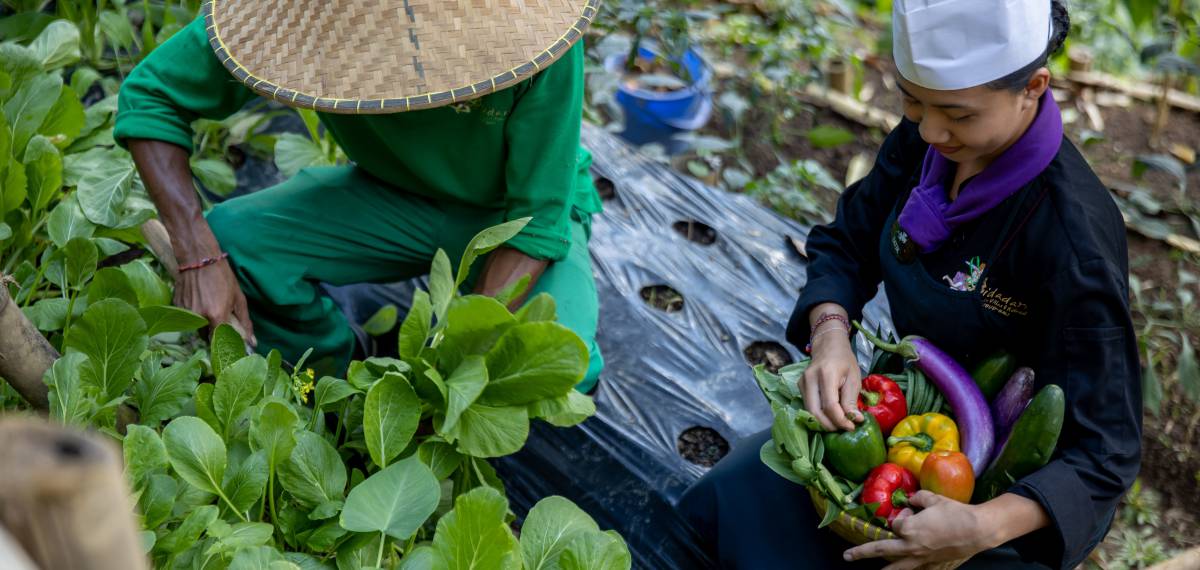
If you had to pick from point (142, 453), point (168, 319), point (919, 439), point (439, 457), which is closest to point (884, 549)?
point (919, 439)

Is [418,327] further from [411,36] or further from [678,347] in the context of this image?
[678,347]

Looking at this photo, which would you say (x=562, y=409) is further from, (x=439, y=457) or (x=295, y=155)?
(x=295, y=155)

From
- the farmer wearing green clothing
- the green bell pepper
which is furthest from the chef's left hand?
the farmer wearing green clothing

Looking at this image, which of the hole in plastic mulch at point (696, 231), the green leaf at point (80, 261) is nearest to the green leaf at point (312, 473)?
the green leaf at point (80, 261)

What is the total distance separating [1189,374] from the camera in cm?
254

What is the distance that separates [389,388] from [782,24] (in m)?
2.52

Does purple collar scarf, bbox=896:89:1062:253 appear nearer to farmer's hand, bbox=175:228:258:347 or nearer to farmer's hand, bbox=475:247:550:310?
farmer's hand, bbox=475:247:550:310

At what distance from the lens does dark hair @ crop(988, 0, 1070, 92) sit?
1458mm

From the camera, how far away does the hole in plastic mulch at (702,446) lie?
86.4 inches

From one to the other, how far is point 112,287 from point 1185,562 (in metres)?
2.00

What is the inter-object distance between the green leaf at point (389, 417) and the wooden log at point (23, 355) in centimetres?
45

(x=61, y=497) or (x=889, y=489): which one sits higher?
(x=61, y=497)

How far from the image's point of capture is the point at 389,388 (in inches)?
63.5

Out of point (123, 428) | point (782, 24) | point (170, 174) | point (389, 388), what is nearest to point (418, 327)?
point (389, 388)
